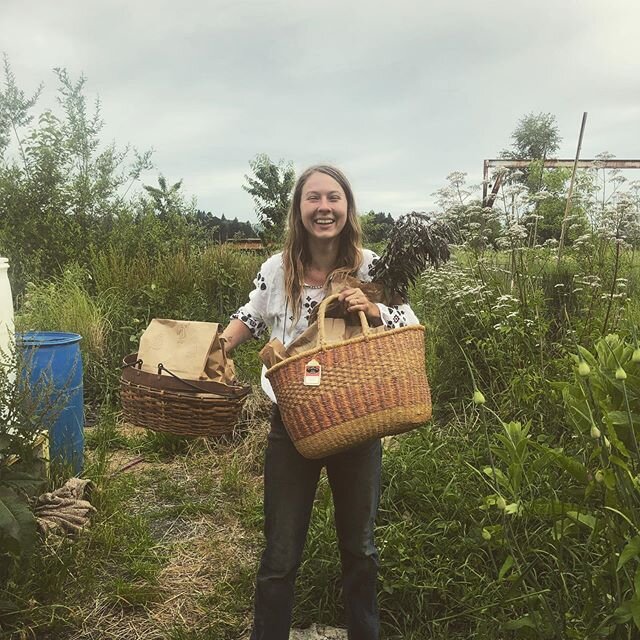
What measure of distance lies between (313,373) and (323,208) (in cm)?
68

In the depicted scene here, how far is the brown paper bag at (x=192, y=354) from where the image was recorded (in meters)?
2.62

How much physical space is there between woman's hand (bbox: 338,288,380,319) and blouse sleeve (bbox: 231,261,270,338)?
19.1 inches

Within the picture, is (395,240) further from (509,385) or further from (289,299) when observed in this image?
(509,385)

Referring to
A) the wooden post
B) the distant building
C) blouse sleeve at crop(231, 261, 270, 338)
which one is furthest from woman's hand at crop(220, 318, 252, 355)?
the distant building

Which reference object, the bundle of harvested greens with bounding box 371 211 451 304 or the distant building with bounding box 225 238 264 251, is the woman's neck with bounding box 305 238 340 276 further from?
the distant building with bounding box 225 238 264 251

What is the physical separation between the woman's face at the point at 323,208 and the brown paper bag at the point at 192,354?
26.0 inches

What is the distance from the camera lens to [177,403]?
2.42 meters

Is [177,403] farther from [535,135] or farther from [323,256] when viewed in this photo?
[535,135]

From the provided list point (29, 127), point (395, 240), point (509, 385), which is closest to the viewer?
point (395, 240)

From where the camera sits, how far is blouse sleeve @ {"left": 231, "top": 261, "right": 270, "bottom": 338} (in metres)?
2.38

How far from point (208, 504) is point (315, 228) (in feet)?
Answer: 7.00

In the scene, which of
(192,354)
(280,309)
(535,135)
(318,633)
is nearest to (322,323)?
(280,309)

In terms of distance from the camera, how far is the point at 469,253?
15.6ft

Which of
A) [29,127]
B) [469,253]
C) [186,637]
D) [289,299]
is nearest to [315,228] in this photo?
[289,299]
